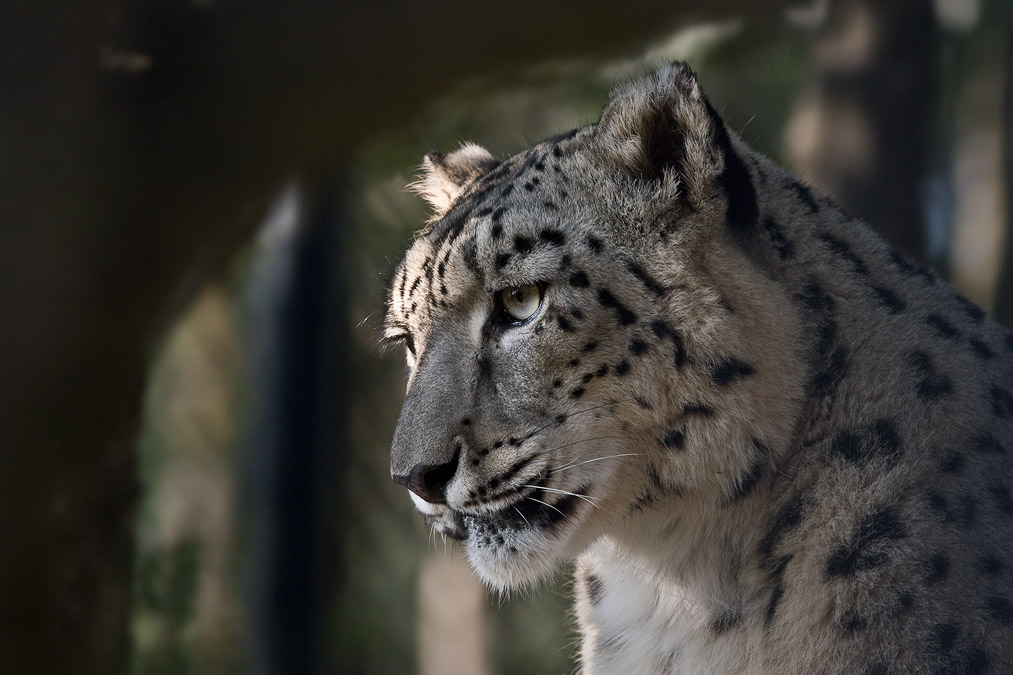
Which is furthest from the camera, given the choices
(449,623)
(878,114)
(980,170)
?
(449,623)

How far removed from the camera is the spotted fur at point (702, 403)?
7.13 ft

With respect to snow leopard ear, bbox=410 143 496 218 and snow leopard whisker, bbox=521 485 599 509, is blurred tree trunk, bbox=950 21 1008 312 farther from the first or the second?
snow leopard whisker, bbox=521 485 599 509

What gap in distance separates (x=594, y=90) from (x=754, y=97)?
4.38 feet

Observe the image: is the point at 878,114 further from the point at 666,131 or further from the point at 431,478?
the point at 431,478

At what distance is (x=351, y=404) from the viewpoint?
24.9 feet

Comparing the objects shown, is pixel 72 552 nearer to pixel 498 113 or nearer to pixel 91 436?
pixel 91 436

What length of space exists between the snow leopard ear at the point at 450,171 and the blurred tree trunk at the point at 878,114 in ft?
10.4

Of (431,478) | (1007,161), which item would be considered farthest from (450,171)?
(1007,161)

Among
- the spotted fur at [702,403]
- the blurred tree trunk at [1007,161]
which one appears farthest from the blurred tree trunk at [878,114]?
the spotted fur at [702,403]

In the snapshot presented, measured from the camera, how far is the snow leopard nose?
2.28 meters

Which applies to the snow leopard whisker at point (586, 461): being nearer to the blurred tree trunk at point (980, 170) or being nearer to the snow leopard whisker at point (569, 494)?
the snow leopard whisker at point (569, 494)

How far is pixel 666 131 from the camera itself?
234 cm

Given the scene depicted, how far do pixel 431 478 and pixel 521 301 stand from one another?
0.44 metres

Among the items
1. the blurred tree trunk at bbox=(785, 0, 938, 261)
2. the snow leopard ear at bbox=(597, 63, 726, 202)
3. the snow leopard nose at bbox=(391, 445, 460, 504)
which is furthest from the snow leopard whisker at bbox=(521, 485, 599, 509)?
the blurred tree trunk at bbox=(785, 0, 938, 261)
